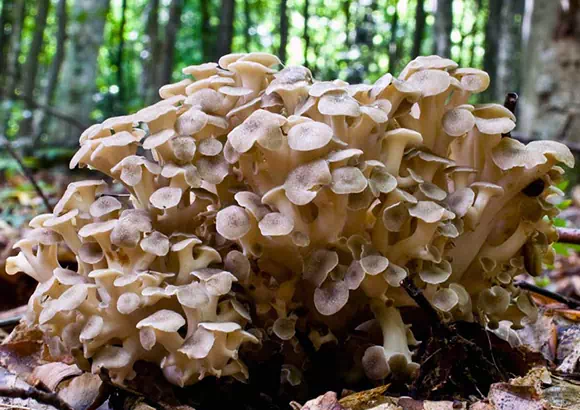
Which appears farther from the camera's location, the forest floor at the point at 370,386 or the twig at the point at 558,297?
the twig at the point at 558,297

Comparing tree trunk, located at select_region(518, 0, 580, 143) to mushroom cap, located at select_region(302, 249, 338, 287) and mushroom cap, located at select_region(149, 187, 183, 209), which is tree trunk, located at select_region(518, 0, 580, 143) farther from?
mushroom cap, located at select_region(149, 187, 183, 209)

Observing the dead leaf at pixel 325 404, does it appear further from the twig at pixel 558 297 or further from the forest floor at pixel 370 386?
the twig at pixel 558 297

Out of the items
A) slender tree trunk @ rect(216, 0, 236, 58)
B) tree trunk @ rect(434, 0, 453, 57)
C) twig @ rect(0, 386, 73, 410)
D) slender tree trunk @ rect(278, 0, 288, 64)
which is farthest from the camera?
slender tree trunk @ rect(278, 0, 288, 64)

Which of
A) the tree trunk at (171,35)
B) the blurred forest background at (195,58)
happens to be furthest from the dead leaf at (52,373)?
the tree trunk at (171,35)

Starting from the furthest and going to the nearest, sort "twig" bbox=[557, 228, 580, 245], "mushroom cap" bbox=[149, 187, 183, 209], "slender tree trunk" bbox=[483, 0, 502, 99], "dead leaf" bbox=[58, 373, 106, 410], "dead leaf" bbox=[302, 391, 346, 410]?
"slender tree trunk" bbox=[483, 0, 502, 99] → "twig" bbox=[557, 228, 580, 245] → "dead leaf" bbox=[58, 373, 106, 410] → "mushroom cap" bbox=[149, 187, 183, 209] → "dead leaf" bbox=[302, 391, 346, 410]

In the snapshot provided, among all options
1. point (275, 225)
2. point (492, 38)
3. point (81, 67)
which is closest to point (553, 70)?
point (275, 225)

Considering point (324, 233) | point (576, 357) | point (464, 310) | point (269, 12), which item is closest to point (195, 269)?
point (324, 233)

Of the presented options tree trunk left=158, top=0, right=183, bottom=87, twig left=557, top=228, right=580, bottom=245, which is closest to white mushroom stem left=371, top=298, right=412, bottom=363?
twig left=557, top=228, right=580, bottom=245

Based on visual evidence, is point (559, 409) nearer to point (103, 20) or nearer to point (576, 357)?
point (576, 357)
